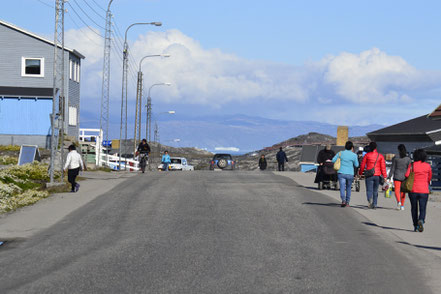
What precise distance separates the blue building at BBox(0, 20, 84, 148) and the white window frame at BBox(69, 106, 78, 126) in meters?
0.71

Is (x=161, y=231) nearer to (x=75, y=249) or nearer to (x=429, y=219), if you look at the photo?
(x=75, y=249)

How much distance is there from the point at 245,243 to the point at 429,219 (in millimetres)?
7324

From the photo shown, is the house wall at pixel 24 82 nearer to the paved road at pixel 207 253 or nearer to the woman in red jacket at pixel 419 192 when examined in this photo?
the paved road at pixel 207 253

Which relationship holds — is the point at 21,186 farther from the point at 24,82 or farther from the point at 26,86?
the point at 24,82

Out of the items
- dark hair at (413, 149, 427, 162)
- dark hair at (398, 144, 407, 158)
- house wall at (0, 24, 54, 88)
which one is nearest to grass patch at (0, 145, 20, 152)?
house wall at (0, 24, 54, 88)

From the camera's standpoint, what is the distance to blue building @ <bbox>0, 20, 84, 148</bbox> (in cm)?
4759

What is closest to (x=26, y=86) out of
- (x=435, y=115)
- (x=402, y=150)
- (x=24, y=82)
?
(x=24, y=82)

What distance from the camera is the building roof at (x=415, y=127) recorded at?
39.3 meters

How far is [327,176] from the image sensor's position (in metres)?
25.2

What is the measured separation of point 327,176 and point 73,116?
30392 millimetres

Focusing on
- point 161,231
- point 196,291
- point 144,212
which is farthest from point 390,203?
point 196,291

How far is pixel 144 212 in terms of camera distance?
55.0ft

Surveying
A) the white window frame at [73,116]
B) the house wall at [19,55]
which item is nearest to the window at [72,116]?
the white window frame at [73,116]

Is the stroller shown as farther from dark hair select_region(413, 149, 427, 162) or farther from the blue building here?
the blue building
